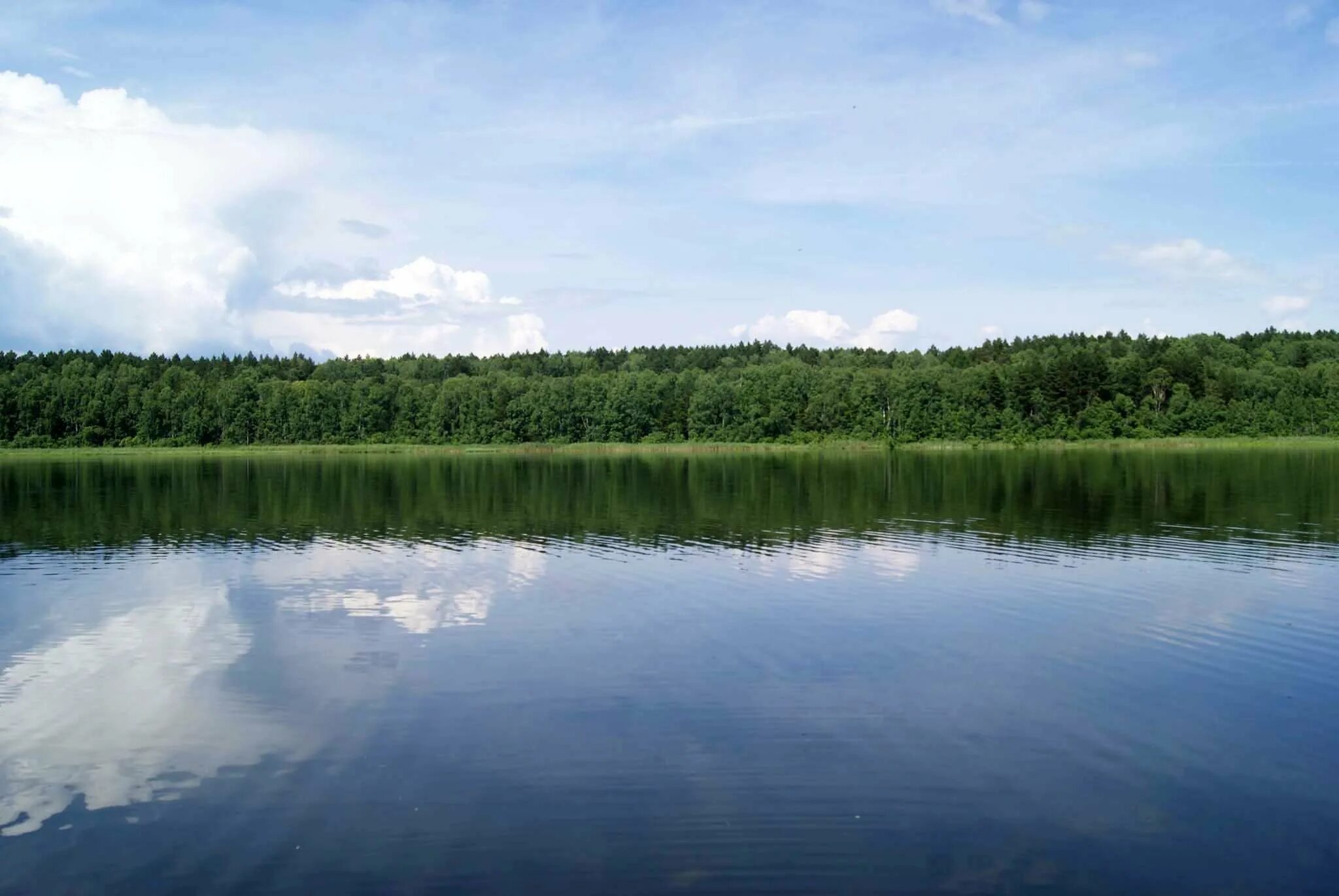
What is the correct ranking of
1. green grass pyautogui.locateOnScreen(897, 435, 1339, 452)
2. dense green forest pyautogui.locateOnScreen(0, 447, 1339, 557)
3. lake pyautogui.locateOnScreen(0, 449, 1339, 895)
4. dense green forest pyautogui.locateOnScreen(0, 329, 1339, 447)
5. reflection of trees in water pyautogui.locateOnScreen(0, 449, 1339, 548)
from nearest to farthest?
lake pyautogui.locateOnScreen(0, 449, 1339, 895), dense green forest pyautogui.locateOnScreen(0, 447, 1339, 557), reflection of trees in water pyautogui.locateOnScreen(0, 449, 1339, 548), green grass pyautogui.locateOnScreen(897, 435, 1339, 452), dense green forest pyautogui.locateOnScreen(0, 329, 1339, 447)

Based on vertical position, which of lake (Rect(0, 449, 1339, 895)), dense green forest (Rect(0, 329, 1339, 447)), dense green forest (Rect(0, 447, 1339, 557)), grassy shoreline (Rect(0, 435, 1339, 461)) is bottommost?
lake (Rect(0, 449, 1339, 895))

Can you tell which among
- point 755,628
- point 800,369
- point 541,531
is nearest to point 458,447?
point 800,369

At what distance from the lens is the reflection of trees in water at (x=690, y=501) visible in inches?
1405

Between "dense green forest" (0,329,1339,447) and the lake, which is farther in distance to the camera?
"dense green forest" (0,329,1339,447)

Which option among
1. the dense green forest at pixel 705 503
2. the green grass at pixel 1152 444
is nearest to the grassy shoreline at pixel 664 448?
the green grass at pixel 1152 444

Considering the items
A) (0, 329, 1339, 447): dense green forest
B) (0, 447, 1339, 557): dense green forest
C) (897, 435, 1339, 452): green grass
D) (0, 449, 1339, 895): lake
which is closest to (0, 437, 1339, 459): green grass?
(897, 435, 1339, 452): green grass

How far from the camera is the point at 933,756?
1254cm

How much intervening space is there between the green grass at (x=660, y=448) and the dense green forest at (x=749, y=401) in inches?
130

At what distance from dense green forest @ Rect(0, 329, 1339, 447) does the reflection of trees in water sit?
38.3 meters

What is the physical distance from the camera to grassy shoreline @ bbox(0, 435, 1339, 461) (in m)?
111

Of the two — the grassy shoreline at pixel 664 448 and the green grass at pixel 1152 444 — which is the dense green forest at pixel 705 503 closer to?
the green grass at pixel 1152 444

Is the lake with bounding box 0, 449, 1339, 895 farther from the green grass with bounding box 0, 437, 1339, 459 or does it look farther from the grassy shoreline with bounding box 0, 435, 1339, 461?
the green grass with bounding box 0, 437, 1339, 459

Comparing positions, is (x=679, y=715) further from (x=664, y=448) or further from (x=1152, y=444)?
(x=1152, y=444)

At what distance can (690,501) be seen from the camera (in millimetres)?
47875
